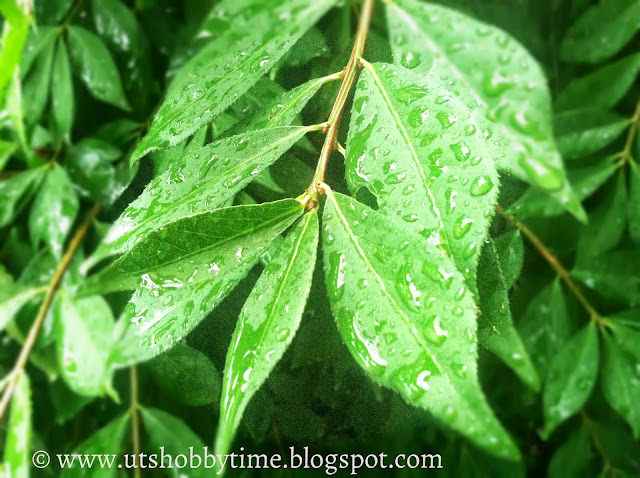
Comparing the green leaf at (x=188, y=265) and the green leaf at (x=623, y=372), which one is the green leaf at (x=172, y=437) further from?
the green leaf at (x=623, y=372)

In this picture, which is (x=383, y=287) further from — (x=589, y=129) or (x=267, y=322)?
(x=589, y=129)

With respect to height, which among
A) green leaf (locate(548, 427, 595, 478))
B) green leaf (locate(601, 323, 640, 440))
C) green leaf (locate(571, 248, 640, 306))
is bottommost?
green leaf (locate(548, 427, 595, 478))

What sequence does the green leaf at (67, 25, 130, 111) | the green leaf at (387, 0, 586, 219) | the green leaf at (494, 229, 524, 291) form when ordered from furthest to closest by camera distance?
the green leaf at (67, 25, 130, 111) < the green leaf at (494, 229, 524, 291) < the green leaf at (387, 0, 586, 219)

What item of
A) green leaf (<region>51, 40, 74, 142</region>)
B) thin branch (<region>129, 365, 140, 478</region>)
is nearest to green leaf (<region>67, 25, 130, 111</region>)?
green leaf (<region>51, 40, 74, 142</region>)

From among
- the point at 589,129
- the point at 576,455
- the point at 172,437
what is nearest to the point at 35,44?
the point at 172,437

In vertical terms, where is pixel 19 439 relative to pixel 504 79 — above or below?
below

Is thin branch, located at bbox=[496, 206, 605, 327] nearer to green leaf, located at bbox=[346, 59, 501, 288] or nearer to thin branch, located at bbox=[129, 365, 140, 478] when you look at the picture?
green leaf, located at bbox=[346, 59, 501, 288]
